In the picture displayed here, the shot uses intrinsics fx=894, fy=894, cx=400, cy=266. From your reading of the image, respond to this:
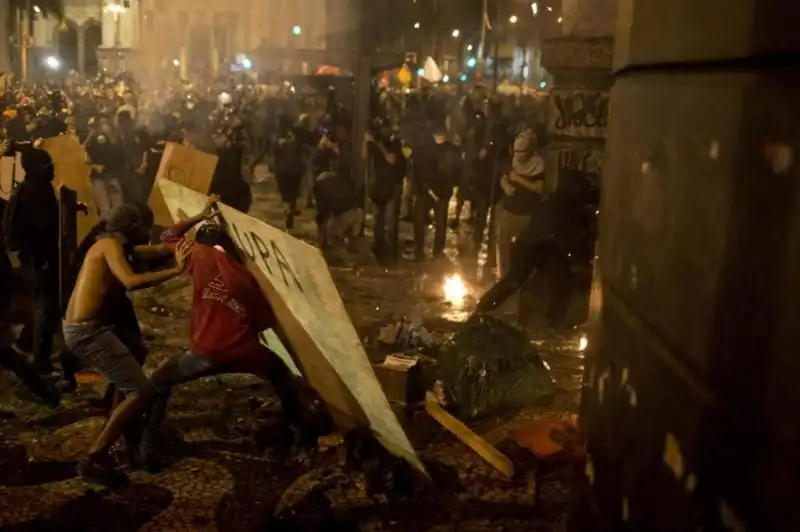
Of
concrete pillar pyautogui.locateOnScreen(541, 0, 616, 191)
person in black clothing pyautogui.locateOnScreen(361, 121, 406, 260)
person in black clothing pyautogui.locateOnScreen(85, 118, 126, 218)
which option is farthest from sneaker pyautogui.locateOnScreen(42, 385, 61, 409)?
person in black clothing pyautogui.locateOnScreen(361, 121, 406, 260)

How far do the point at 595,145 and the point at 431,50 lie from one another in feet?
149

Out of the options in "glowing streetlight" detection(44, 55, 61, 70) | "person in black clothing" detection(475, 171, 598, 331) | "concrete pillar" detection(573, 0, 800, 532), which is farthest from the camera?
"glowing streetlight" detection(44, 55, 61, 70)

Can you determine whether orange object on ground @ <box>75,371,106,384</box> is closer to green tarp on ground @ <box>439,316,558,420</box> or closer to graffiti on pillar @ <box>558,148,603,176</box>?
green tarp on ground @ <box>439,316,558,420</box>

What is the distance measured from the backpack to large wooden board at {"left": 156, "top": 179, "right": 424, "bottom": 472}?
224cm

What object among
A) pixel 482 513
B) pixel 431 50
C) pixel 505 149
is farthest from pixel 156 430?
pixel 431 50

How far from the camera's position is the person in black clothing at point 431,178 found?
13125 mm

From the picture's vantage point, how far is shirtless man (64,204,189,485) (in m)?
5.47

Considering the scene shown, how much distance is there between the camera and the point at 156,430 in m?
5.95

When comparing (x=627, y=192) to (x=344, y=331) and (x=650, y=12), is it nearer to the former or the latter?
(x=650, y=12)

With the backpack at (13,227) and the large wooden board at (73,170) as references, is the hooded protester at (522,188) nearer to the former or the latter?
the large wooden board at (73,170)

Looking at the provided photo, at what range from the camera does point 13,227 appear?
7.29 metres

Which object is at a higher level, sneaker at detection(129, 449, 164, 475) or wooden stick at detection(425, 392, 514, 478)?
wooden stick at detection(425, 392, 514, 478)

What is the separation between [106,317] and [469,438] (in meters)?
2.53

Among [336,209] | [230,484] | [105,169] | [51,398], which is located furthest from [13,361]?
[336,209]
